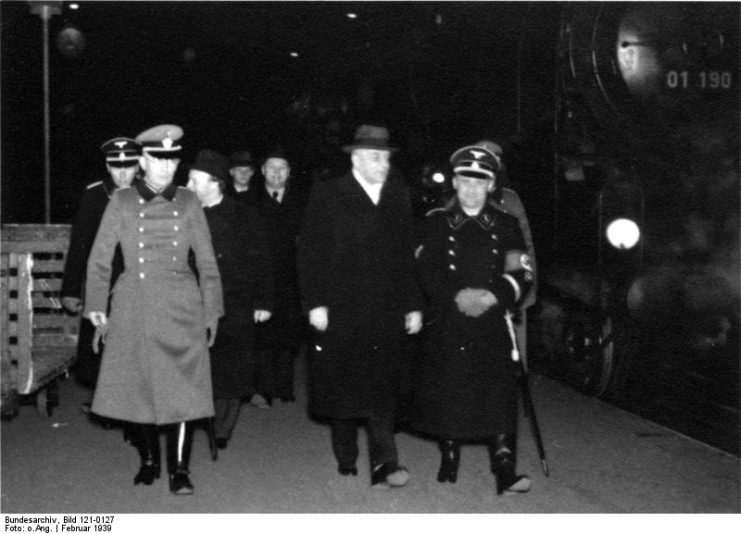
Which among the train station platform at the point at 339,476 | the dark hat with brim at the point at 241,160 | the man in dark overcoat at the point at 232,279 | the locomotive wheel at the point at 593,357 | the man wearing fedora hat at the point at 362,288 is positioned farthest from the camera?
the locomotive wheel at the point at 593,357

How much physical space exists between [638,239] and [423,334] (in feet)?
11.3

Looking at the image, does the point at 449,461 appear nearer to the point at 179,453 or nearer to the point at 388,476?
the point at 388,476

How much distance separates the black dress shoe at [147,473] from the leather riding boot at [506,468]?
1.93 meters

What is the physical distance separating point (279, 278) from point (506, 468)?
3.71m

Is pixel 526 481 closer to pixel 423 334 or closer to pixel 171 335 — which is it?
pixel 423 334

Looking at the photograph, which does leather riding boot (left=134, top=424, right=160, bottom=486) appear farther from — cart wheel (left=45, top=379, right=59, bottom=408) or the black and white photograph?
cart wheel (left=45, top=379, right=59, bottom=408)

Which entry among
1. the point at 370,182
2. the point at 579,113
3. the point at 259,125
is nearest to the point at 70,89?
the point at 259,125

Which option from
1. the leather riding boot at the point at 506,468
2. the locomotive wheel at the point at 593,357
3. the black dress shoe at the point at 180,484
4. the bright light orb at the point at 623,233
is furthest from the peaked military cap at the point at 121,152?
the locomotive wheel at the point at 593,357

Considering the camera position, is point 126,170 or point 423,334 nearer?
point 423,334

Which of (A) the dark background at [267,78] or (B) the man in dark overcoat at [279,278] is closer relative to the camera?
(B) the man in dark overcoat at [279,278]

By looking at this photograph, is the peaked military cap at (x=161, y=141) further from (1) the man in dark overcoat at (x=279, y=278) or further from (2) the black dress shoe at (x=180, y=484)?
(1) the man in dark overcoat at (x=279, y=278)

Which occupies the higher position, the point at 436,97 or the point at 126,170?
the point at 436,97

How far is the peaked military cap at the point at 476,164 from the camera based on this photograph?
248 inches

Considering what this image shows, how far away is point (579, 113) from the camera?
9891mm
